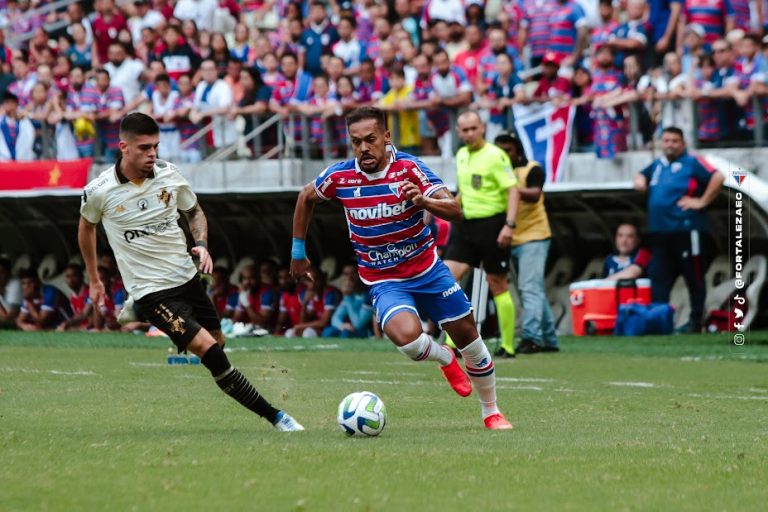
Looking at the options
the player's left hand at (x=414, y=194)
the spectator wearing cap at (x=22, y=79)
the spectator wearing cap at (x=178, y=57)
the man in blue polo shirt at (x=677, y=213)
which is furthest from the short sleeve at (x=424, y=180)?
the spectator wearing cap at (x=22, y=79)

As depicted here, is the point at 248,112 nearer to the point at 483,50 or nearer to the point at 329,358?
the point at 483,50

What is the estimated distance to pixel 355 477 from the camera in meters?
6.90

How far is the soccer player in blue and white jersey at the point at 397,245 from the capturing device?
9.18 m

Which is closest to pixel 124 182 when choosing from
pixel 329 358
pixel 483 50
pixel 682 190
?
pixel 329 358

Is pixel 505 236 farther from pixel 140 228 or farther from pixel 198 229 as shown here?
pixel 140 228

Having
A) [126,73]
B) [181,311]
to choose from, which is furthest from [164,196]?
[126,73]

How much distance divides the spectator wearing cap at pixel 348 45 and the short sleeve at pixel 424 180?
12432 millimetres

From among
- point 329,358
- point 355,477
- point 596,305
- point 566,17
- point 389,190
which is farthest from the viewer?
point 566,17

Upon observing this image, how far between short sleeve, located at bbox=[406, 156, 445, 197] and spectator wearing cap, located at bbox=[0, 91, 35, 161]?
Answer: 14643 mm

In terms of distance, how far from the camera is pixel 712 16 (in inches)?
743

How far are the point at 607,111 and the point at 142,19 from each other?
10899 millimetres

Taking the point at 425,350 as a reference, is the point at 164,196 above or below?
above

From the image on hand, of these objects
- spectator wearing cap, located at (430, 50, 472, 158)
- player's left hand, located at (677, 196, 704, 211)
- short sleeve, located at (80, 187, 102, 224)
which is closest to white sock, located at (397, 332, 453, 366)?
short sleeve, located at (80, 187, 102, 224)

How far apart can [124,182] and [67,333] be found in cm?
1095
